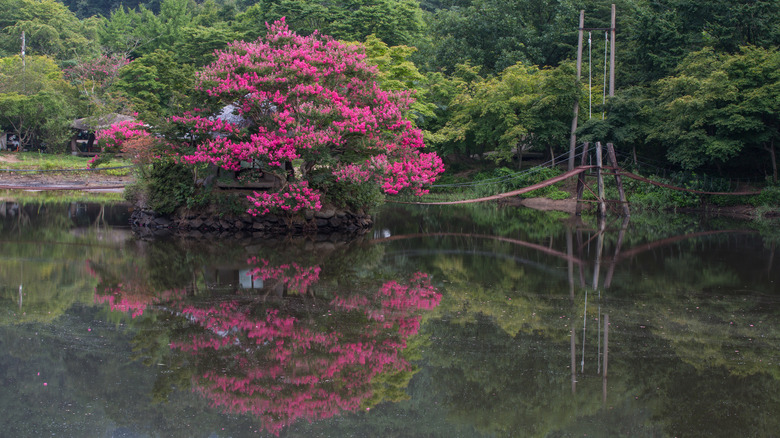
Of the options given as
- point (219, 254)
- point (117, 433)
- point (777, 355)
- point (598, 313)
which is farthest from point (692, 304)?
point (219, 254)

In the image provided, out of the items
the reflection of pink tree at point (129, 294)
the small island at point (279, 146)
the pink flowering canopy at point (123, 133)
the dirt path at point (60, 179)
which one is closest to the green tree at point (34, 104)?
the dirt path at point (60, 179)

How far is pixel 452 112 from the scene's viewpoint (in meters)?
31.8

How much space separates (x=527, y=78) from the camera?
96.0 ft

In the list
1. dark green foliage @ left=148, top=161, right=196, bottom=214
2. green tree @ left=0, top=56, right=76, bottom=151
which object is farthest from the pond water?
green tree @ left=0, top=56, right=76, bottom=151

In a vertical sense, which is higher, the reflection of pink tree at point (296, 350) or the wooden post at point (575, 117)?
the wooden post at point (575, 117)

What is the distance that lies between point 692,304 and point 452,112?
23677 millimetres

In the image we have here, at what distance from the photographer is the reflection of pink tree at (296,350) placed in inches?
215

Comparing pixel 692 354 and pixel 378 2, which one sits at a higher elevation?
pixel 378 2

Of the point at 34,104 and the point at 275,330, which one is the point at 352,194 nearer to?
the point at 275,330

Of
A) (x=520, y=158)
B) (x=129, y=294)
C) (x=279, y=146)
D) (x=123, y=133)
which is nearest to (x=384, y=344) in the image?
(x=129, y=294)

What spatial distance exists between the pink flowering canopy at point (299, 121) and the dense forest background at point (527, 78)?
1.18 m

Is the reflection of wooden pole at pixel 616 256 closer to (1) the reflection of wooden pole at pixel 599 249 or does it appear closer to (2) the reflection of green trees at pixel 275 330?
(1) the reflection of wooden pole at pixel 599 249

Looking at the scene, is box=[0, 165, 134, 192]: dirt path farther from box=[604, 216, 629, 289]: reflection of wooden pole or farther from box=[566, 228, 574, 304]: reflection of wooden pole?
box=[604, 216, 629, 289]: reflection of wooden pole

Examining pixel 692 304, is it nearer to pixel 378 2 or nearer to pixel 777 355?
pixel 777 355
